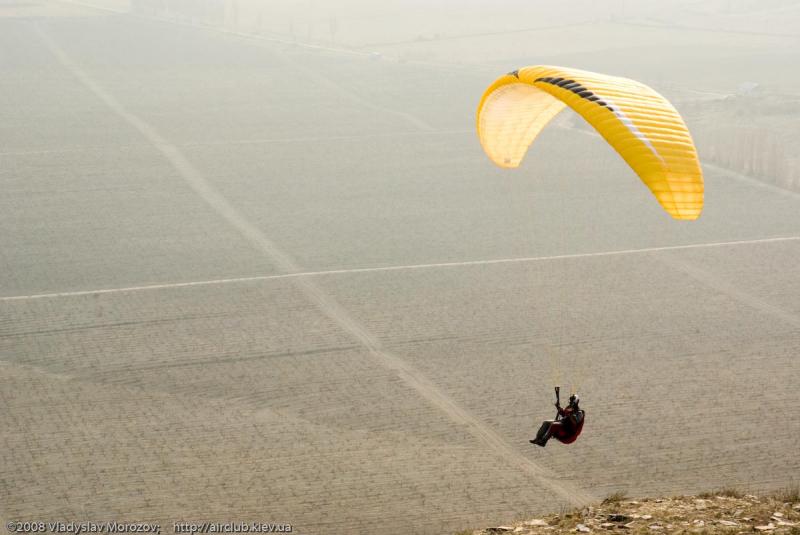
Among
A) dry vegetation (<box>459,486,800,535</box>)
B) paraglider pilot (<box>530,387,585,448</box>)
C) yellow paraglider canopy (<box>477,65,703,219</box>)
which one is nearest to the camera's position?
yellow paraglider canopy (<box>477,65,703,219</box>)

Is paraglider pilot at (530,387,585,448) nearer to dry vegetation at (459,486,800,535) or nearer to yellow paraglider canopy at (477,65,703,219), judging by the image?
dry vegetation at (459,486,800,535)

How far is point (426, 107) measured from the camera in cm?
7362

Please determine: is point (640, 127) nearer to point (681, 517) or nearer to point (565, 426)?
point (565, 426)

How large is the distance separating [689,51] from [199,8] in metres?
52.4

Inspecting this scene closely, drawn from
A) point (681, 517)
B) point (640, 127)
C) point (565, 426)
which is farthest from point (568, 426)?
point (640, 127)

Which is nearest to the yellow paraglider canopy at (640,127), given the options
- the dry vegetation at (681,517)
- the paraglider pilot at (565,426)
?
the paraglider pilot at (565,426)

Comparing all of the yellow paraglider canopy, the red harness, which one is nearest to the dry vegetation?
the red harness

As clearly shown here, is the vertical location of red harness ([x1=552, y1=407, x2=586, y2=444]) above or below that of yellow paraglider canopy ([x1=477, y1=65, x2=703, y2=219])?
below

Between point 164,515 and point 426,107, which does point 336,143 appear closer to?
point 426,107

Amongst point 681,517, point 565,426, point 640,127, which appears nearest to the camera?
point 640,127

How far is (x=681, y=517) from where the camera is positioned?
1722cm

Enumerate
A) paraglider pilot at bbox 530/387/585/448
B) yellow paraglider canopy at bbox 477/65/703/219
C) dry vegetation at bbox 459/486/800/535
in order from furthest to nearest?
paraglider pilot at bbox 530/387/585/448, dry vegetation at bbox 459/486/800/535, yellow paraglider canopy at bbox 477/65/703/219

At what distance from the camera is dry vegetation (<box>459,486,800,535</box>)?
53.9ft

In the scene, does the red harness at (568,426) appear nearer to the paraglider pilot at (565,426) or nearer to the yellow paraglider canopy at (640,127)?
the paraglider pilot at (565,426)
